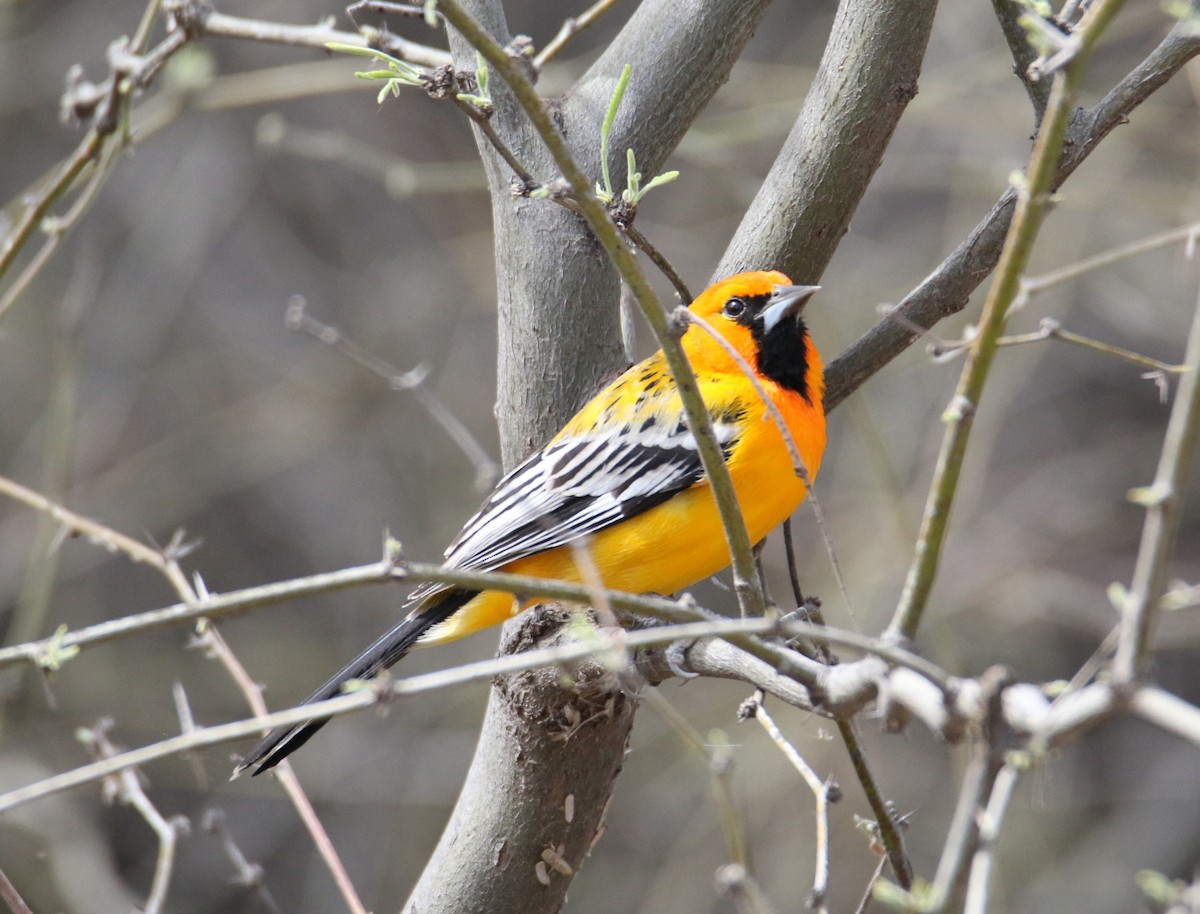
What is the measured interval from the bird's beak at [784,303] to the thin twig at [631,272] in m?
1.78

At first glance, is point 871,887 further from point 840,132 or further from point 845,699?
point 840,132

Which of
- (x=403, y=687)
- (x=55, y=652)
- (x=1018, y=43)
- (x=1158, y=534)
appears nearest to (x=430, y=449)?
(x=1018, y=43)

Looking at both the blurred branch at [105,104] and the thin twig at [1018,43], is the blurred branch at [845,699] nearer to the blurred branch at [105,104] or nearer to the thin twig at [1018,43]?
the blurred branch at [105,104]

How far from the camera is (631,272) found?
6.94ft

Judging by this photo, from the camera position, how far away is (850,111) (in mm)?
3750

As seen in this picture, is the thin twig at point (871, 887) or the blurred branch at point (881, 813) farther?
the blurred branch at point (881, 813)

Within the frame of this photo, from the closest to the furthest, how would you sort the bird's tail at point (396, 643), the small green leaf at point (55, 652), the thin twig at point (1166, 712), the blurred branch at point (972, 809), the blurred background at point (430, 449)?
the thin twig at point (1166, 712), the blurred branch at point (972, 809), the small green leaf at point (55, 652), the bird's tail at point (396, 643), the blurred background at point (430, 449)

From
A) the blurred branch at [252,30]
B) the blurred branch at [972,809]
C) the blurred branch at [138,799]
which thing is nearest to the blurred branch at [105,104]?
the blurred branch at [252,30]

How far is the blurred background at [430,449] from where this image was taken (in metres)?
7.94

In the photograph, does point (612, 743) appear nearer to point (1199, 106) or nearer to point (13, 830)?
point (13, 830)

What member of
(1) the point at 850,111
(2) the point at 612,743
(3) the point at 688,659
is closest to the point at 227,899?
(2) the point at 612,743

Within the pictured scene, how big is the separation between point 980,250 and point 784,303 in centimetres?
82

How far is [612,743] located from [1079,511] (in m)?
6.33

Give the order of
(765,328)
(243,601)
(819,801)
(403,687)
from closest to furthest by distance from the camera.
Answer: (403,687) → (243,601) → (819,801) → (765,328)
